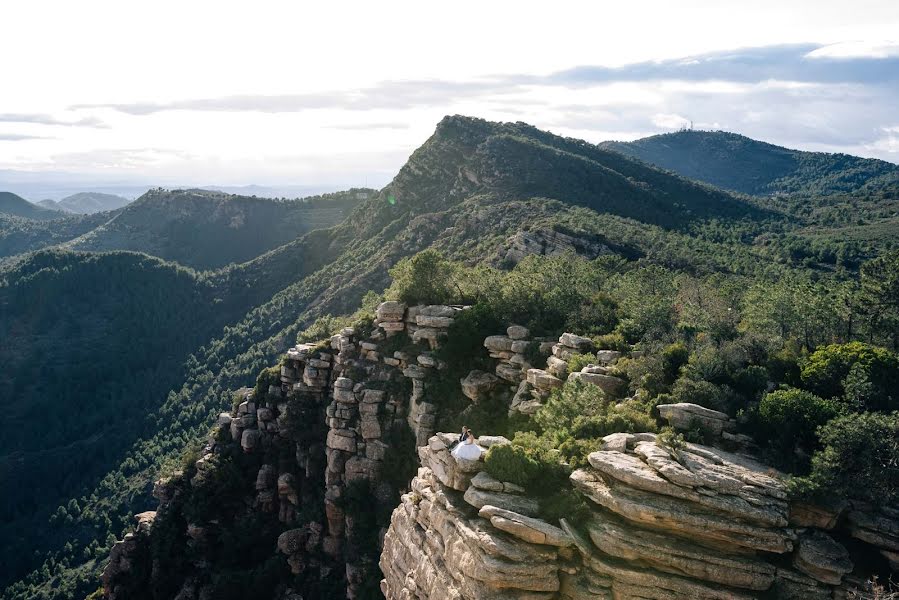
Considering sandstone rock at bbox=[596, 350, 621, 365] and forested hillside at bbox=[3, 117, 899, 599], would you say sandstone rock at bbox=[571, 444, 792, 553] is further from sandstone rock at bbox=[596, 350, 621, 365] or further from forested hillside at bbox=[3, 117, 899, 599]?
sandstone rock at bbox=[596, 350, 621, 365]

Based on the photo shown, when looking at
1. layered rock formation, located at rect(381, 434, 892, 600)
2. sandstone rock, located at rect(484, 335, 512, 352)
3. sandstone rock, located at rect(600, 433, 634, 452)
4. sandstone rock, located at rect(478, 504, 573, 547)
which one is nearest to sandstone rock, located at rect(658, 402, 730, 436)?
layered rock formation, located at rect(381, 434, 892, 600)

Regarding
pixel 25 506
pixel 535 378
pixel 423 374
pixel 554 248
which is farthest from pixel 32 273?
pixel 535 378

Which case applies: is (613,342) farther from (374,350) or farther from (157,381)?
(157,381)

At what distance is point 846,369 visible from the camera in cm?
2694

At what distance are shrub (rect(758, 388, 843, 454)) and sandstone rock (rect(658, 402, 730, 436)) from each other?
1.70 meters

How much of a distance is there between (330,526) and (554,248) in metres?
50.8

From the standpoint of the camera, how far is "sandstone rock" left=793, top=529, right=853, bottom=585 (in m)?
19.6

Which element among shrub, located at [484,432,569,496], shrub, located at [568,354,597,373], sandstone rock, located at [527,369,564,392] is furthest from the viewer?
sandstone rock, located at [527,369,564,392]

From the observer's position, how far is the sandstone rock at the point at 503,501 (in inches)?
886

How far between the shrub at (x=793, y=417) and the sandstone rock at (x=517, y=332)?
54.8 ft

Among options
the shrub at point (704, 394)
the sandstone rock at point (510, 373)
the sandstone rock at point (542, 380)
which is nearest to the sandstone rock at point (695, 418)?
the shrub at point (704, 394)

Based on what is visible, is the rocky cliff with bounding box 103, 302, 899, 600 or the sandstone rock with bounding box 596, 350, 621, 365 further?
the sandstone rock with bounding box 596, 350, 621, 365

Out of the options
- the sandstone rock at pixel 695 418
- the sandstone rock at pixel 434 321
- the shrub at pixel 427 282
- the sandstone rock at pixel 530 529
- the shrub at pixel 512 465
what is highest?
the shrub at pixel 427 282

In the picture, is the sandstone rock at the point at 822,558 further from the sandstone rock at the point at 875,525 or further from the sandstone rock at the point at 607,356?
the sandstone rock at the point at 607,356
